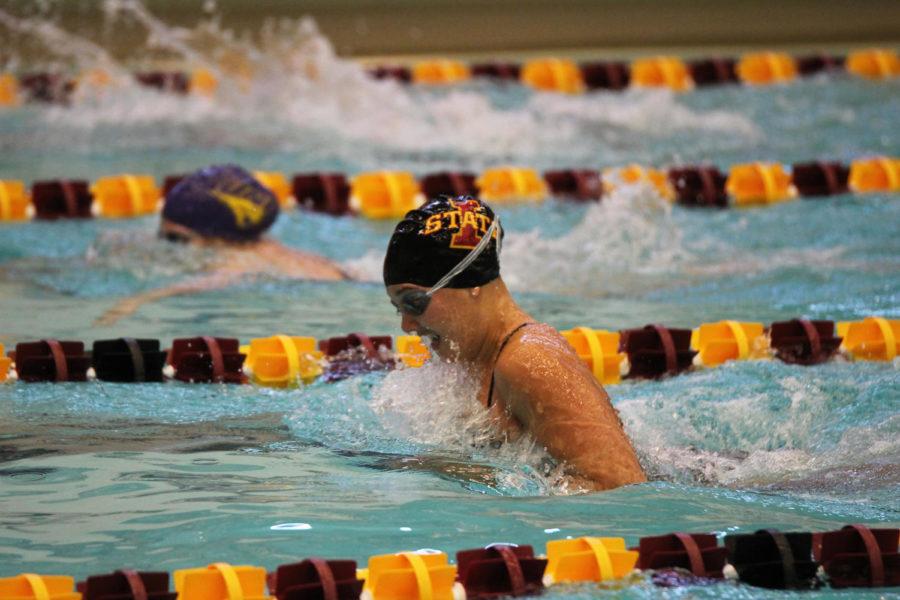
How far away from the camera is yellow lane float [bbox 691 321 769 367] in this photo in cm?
444

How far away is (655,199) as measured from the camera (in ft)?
21.3

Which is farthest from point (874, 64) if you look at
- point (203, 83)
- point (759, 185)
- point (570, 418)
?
point (570, 418)

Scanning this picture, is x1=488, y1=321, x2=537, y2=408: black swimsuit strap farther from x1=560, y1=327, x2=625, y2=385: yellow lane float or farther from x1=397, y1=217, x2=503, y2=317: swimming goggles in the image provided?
x1=560, y1=327, x2=625, y2=385: yellow lane float

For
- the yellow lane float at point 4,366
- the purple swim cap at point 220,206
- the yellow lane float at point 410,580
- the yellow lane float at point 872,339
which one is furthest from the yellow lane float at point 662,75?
the yellow lane float at point 410,580

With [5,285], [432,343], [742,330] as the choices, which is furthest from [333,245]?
[432,343]

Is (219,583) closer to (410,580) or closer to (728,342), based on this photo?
(410,580)

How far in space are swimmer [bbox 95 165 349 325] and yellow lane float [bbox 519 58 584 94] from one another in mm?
4776

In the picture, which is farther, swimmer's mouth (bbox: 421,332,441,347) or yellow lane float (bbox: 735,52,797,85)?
yellow lane float (bbox: 735,52,797,85)

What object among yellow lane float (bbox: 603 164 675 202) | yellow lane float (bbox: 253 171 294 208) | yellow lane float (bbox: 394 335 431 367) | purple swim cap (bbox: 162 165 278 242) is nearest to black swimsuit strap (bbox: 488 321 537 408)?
yellow lane float (bbox: 394 335 431 367)

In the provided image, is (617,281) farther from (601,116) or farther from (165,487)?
(601,116)

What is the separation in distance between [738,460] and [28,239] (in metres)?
4.21

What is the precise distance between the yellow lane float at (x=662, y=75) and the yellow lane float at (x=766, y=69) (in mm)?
429

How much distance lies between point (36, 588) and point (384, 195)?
15.9ft

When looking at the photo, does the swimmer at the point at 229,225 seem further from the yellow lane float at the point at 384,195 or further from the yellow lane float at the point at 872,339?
the yellow lane float at the point at 872,339
